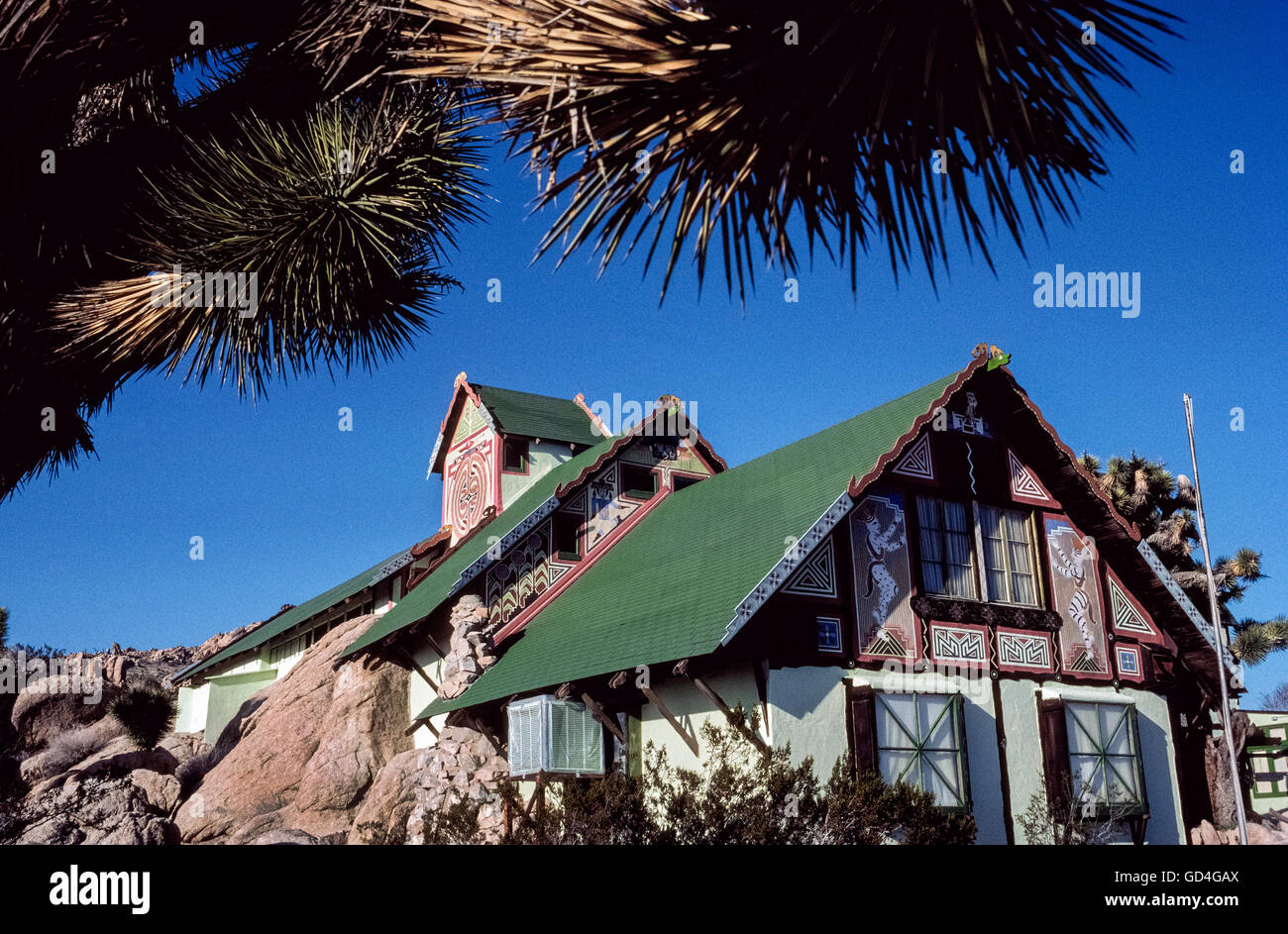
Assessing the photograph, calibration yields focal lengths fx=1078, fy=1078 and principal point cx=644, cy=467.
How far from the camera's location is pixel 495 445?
24.0 metres

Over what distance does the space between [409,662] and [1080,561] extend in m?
12.2

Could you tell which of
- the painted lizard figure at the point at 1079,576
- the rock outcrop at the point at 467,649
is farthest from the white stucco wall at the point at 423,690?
the painted lizard figure at the point at 1079,576

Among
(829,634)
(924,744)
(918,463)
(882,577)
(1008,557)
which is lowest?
(924,744)

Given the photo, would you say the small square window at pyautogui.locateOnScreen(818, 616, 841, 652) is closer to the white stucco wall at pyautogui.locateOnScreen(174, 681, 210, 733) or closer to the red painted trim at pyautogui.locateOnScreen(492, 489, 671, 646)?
the red painted trim at pyautogui.locateOnScreen(492, 489, 671, 646)

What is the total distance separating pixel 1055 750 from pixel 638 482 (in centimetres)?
938

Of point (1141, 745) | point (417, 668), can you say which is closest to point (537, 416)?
point (417, 668)

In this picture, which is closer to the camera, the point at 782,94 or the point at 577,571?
the point at 782,94

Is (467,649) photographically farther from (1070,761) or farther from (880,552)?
(1070,761)

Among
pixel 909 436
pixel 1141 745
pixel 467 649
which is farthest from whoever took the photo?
pixel 467 649

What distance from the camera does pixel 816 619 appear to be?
14.0 m

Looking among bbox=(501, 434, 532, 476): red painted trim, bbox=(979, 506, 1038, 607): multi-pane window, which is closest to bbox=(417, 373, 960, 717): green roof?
bbox=(979, 506, 1038, 607): multi-pane window

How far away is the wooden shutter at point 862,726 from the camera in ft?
44.3

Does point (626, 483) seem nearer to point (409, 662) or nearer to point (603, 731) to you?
point (409, 662)

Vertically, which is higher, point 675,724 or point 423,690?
point 423,690
